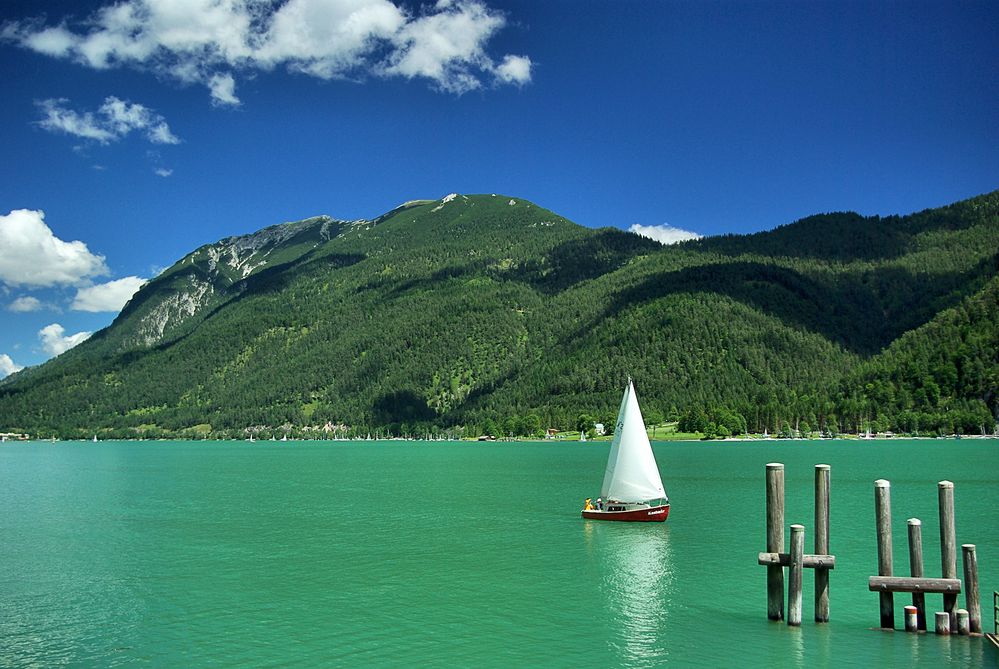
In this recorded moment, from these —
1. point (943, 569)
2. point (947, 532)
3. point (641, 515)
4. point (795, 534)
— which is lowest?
point (641, 515)

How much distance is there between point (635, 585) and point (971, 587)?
19524 millimetres

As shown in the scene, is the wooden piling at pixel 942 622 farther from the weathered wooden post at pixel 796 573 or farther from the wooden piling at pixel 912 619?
the weathered wooden post at pixel 796 573

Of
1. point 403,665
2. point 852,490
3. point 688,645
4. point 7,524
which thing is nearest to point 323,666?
point 403,665

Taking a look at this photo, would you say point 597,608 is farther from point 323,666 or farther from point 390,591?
point 323,666

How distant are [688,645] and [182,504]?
78.1 m

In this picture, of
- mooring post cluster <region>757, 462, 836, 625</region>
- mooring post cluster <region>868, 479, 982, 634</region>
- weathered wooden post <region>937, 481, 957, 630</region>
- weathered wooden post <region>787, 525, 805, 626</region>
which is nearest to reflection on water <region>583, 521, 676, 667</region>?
weathered wooden post <region>787, 525, 805, 626</region>

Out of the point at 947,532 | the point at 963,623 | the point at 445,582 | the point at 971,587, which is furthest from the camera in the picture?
the point at 445,582

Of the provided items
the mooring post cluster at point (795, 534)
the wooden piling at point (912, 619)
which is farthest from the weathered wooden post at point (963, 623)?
the mooring post cluster at point (795, 534)

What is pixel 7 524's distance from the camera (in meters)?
80.1

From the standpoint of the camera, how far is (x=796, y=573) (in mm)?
31922

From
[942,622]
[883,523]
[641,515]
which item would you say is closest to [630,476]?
[641,515]

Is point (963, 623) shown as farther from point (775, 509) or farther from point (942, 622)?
point (775, 509)

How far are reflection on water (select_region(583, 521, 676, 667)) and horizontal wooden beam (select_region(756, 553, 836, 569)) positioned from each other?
18.2 feet

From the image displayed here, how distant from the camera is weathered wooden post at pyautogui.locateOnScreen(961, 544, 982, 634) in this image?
30594mm
